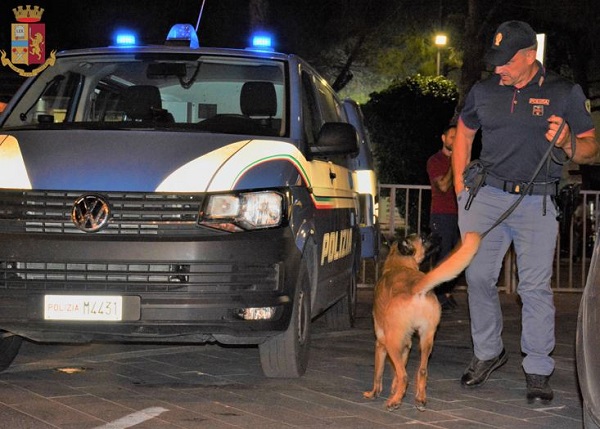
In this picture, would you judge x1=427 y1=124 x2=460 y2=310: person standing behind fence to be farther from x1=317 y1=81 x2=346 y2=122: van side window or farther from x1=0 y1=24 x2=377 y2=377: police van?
x1=0 y1=24 x2=377 y2=377: police van

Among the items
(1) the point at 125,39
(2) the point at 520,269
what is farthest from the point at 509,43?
(1) the point at 125,39

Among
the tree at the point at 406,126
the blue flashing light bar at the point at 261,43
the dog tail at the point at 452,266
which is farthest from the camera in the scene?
the tree at the point at 406,126

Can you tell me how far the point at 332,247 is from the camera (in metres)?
8.01

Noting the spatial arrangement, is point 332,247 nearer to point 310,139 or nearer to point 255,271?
point 310,139

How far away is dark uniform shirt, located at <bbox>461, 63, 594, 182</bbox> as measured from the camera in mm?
6543

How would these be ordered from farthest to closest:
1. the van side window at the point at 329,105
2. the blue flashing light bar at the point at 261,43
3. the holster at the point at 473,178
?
the van side window at the point at 329,105 < the blue flashing light bar at the point at 261,43 < the holster at the point at 473,178

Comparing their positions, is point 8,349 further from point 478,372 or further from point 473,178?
point 473,178

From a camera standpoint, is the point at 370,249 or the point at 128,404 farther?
the point at 370,249

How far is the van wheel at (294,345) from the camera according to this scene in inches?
268

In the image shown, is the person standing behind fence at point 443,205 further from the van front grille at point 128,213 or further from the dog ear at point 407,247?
the van front grille at point 128,213

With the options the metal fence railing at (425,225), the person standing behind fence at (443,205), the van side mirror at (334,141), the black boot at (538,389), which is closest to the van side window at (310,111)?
the van side mirror at (334,141)

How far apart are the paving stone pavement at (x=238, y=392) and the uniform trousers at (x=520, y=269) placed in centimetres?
31

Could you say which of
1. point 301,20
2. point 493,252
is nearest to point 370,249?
point 493,252

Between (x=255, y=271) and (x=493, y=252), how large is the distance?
4.64 feet
